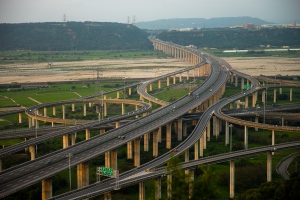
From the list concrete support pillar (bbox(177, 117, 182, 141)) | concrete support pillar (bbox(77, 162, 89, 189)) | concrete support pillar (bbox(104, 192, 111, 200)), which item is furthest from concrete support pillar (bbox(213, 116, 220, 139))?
concrete support pillar (bbox(104, 192, 111, 200))

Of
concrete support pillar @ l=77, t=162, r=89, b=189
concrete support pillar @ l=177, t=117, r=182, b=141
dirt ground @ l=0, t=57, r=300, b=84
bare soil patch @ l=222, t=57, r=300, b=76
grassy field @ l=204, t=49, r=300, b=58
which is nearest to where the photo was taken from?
concrete support pillar @ l=77, t=162, r=89, b=189

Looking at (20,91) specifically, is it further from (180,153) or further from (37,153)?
(180,153)

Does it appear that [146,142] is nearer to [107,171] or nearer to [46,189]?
[107,171]

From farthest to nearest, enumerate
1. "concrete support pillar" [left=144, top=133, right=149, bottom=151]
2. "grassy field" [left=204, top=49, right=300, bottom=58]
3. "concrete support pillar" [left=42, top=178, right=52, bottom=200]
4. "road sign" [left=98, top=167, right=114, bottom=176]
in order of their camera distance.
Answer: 1. "grassy field" [left=204, top=49, right=300, bottom=58]
2. "concrete support pillar" [left=144, top=133, right=149, bottom=151]
3. "road sign" [left=98, top=167, right=114, bottom=176]
4. "concrete support pillar" [left=42, top=178, right=52, bottom=200]

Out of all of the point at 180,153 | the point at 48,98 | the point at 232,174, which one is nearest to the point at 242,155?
the point at 232,174

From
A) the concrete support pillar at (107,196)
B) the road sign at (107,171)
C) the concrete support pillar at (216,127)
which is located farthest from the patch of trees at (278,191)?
the concrete support pillar at (216,127)

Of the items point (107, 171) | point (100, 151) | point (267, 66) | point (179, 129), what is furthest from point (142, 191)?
point (267, 66)

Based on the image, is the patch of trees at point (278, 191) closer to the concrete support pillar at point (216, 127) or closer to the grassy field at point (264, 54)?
the concrete support pillar at point (216, 127)

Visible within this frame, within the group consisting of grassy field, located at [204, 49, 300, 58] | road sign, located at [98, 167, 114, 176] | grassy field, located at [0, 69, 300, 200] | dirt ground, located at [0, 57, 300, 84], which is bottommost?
grassy field, located at [0, 69, 300, 200]

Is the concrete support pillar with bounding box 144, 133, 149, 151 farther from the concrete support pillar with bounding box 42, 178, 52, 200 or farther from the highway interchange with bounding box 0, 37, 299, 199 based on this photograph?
the concrete support pillar with bounding box 42, 178, 52, 200
